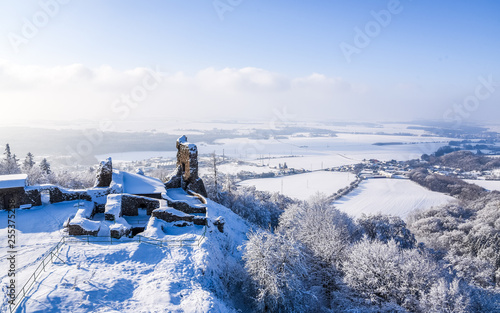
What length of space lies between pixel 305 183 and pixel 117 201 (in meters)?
63.0

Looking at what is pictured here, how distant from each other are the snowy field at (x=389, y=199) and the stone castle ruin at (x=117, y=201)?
37777 mm

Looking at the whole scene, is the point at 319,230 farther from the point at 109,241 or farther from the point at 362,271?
the point at 109,241

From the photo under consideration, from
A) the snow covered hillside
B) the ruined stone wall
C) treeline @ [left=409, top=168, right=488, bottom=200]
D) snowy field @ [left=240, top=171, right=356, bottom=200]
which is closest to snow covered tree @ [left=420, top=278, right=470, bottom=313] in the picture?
the snow covered hillside

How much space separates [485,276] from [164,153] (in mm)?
96275

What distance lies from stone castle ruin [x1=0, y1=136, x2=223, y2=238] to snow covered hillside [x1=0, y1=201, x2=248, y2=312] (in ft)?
4.07

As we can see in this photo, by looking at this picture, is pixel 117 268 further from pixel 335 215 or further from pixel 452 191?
pixel 452 191

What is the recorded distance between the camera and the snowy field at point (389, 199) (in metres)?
57.0

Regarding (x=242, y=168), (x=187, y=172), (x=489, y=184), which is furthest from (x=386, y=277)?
(x=489, y=184)

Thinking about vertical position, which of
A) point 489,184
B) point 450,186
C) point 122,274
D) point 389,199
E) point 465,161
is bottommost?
point 389,199

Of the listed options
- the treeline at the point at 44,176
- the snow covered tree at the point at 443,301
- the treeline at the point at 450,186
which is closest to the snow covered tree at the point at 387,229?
the snow covered tree at the point at 443,301

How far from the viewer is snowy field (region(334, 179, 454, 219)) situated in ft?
187

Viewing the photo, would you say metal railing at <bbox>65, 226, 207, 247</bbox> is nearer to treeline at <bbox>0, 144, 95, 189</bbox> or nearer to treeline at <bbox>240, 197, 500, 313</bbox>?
treeline at <bbox>240, 197, 500, 313</bbox>

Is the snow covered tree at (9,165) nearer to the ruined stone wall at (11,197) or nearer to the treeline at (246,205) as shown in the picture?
the ruined stone wall at (11,197)

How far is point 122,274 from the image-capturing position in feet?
44.6
